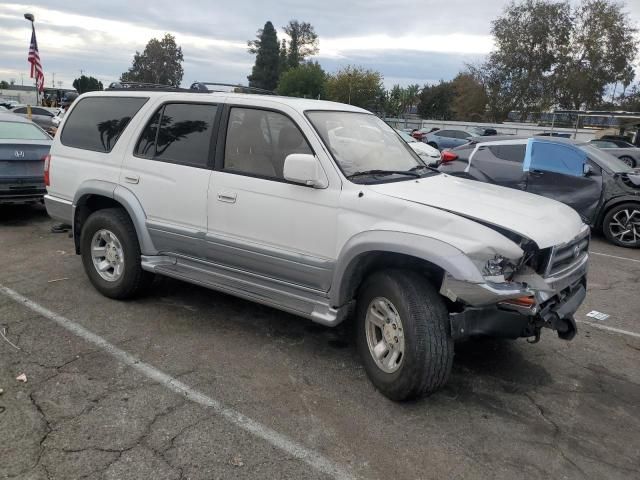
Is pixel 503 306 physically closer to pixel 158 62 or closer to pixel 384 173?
pixel 384 173

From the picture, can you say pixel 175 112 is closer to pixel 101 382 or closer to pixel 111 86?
pixel 111 86

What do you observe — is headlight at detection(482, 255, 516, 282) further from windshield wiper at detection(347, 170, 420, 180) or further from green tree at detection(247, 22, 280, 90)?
green tree at detection(247, 22, 280, 90)

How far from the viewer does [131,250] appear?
476cm

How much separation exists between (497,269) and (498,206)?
2.18 feet

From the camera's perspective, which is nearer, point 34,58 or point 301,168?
point 301,168

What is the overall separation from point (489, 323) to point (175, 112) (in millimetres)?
3118

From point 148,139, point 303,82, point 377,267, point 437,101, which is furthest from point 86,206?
point 303,82

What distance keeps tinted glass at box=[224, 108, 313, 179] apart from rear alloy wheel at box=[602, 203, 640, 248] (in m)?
6.66

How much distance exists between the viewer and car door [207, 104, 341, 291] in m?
3.69

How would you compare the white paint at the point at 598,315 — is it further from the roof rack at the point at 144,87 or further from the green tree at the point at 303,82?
the green tree at the point at 303,82

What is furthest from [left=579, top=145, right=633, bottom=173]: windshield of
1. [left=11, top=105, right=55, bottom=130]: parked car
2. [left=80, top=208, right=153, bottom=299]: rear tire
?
[left=11, top=105, right=55, bottom=130]: parked car

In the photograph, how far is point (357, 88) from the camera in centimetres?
5819

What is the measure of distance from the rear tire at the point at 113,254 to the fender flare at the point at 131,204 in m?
0.12

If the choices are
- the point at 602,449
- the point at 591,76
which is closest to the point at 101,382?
the point at 602,449
